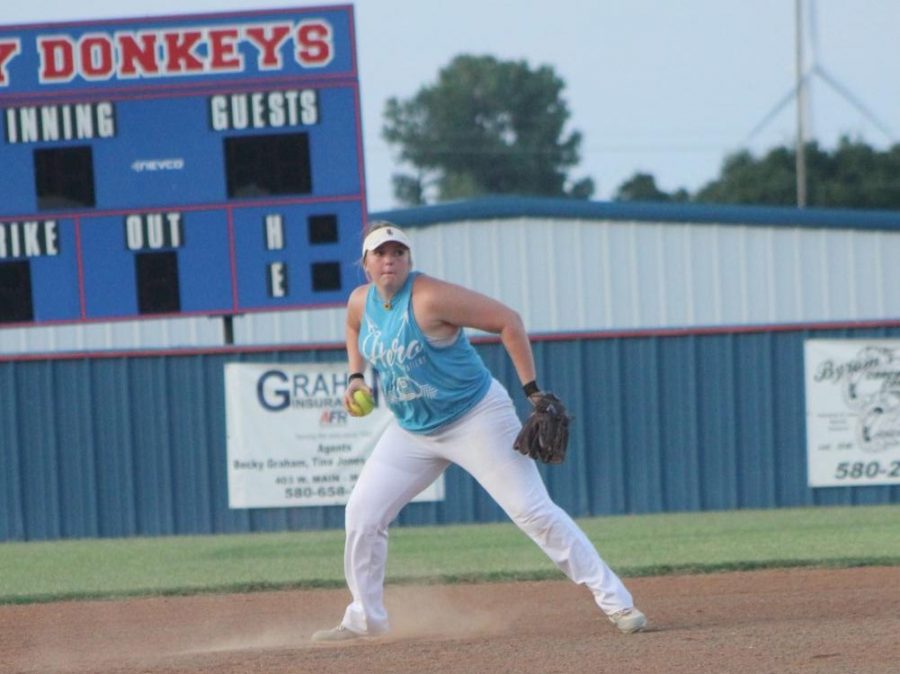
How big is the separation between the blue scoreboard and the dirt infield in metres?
5.17

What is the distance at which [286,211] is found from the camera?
570 inches

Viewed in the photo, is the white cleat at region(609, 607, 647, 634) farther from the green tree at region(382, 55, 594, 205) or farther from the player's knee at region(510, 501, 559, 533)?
the green tree at region(382, 55, 594, 205)

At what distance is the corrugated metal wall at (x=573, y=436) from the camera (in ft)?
50.1

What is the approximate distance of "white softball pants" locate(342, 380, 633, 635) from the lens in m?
6.84

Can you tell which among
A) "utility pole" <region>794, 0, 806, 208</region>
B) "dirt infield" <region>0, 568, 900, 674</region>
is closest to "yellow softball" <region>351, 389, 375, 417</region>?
"dirt infield" <region>0, 568, 900, 674</region>

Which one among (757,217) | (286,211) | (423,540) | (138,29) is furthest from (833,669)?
(757,217)

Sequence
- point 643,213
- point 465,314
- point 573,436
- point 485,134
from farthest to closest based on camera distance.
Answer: point 485,134, point 643,213, point 573,436, point 465,314

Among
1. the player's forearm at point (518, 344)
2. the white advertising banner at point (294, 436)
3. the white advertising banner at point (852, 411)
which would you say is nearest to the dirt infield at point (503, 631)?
the player's forearm at point (518, 344)

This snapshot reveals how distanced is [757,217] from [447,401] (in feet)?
55.3

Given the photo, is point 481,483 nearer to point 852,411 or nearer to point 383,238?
point 383,238

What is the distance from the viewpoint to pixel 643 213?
2277cm

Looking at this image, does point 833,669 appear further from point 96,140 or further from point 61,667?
point 96,140

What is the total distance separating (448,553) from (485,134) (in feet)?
212

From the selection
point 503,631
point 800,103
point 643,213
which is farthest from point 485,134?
point 503,631
